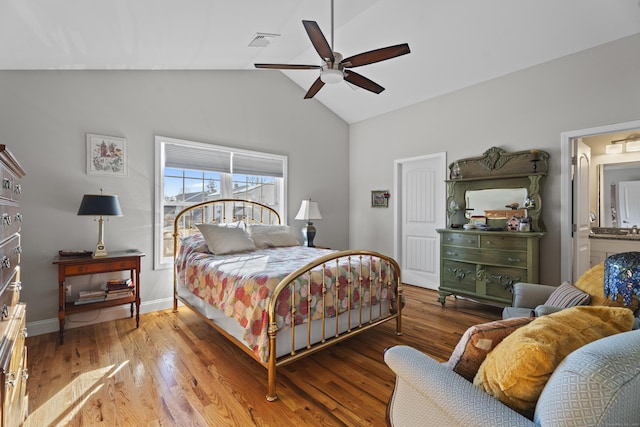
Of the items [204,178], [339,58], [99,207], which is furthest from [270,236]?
[339,58]

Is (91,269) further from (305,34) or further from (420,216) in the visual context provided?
(420,216)

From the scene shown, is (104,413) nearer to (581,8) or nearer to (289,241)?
(289,241)

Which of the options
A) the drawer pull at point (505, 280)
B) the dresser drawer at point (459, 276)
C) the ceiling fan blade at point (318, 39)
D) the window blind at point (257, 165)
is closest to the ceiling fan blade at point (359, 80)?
the ceiling fan blade at point (318, 39)

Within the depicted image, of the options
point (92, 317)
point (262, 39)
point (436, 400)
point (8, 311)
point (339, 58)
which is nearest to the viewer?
point (436, 400)

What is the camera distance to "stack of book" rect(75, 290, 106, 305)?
2.99 metres

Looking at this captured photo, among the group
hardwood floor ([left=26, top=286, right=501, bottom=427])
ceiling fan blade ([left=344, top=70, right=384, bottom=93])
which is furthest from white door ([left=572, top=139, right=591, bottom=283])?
ceiling fan blade ([left=344, top=70, right=384, bottom=93])

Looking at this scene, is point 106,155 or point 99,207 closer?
point 99,207

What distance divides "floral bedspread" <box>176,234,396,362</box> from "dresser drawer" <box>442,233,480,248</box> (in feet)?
4.99

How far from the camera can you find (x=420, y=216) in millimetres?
4918

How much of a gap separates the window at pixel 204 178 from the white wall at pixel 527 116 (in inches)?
74.2

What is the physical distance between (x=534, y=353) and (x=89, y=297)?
11.9 feet

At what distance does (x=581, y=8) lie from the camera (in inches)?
115

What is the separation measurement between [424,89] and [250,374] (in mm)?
4292

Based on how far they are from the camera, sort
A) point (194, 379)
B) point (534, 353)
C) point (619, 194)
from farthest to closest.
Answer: point (619, 194), point (194, 379), point (534, 353)
